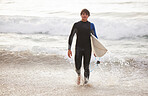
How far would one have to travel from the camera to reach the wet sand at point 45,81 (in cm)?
416

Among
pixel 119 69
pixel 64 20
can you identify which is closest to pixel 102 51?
pixel 119 69

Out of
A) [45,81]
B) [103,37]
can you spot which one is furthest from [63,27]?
[45,81]

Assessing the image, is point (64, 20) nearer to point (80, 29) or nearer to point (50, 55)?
point (50, 55)

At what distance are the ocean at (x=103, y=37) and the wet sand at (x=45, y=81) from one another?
307 millimetres

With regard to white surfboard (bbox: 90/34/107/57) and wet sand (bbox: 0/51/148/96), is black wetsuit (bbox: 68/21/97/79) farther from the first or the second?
wet sand (bbox: 0/51/148/96)

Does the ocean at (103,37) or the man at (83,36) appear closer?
the man at (83,36)

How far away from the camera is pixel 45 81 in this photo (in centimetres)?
482

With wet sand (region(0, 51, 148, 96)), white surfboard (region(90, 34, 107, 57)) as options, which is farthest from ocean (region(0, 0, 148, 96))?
white surfboard (region(90, 34, 107, 57))

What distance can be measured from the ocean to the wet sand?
1.01ft

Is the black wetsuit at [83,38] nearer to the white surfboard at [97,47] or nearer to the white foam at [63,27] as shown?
the white surfboard at [97,47]

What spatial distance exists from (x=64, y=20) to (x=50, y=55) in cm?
839

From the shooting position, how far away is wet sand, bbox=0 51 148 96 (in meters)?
4.16

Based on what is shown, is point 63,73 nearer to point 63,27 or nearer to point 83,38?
point 83,38

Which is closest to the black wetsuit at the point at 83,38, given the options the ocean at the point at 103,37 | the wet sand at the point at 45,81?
the wet sand at the point at 45,81
